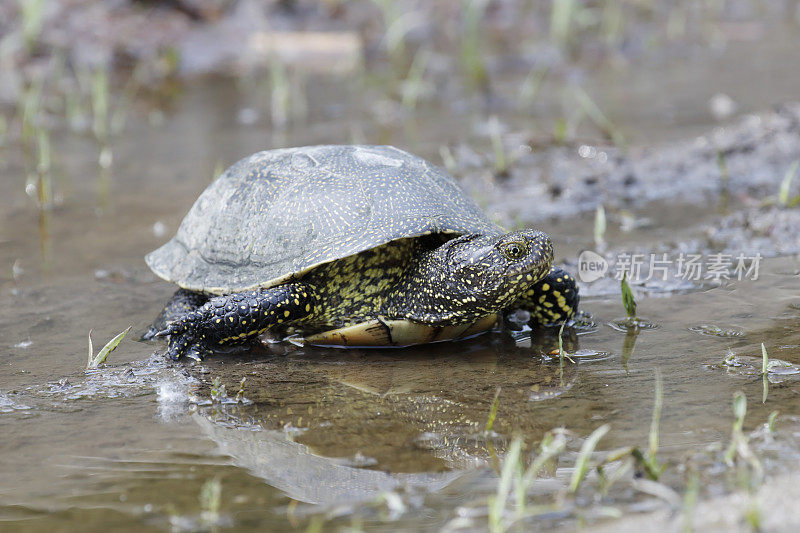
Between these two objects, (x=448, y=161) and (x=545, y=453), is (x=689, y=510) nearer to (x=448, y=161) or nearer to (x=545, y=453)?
(x=545, y=453)

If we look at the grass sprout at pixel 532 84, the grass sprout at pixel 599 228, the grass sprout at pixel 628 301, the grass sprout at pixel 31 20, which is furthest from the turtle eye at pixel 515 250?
the grass sprout at pixel 31 20

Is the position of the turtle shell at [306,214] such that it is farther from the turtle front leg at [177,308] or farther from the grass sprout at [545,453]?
the grass sprout at [545,453]

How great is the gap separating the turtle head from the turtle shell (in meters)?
0.18

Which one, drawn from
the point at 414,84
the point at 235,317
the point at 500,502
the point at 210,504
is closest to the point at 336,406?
the point at 235,317

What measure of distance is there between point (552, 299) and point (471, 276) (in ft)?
1.77

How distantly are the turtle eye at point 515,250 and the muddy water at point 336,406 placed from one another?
482mm

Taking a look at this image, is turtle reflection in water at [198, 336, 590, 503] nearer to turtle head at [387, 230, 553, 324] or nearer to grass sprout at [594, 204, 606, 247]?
turtle head at [387, 230, 553, 324]

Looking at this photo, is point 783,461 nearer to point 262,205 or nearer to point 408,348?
point 408,348

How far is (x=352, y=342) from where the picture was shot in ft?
12.5

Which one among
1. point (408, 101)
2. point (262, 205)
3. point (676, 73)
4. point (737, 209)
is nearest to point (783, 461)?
point (262, 205)

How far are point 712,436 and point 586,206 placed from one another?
10.9 ft

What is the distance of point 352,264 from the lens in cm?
374
